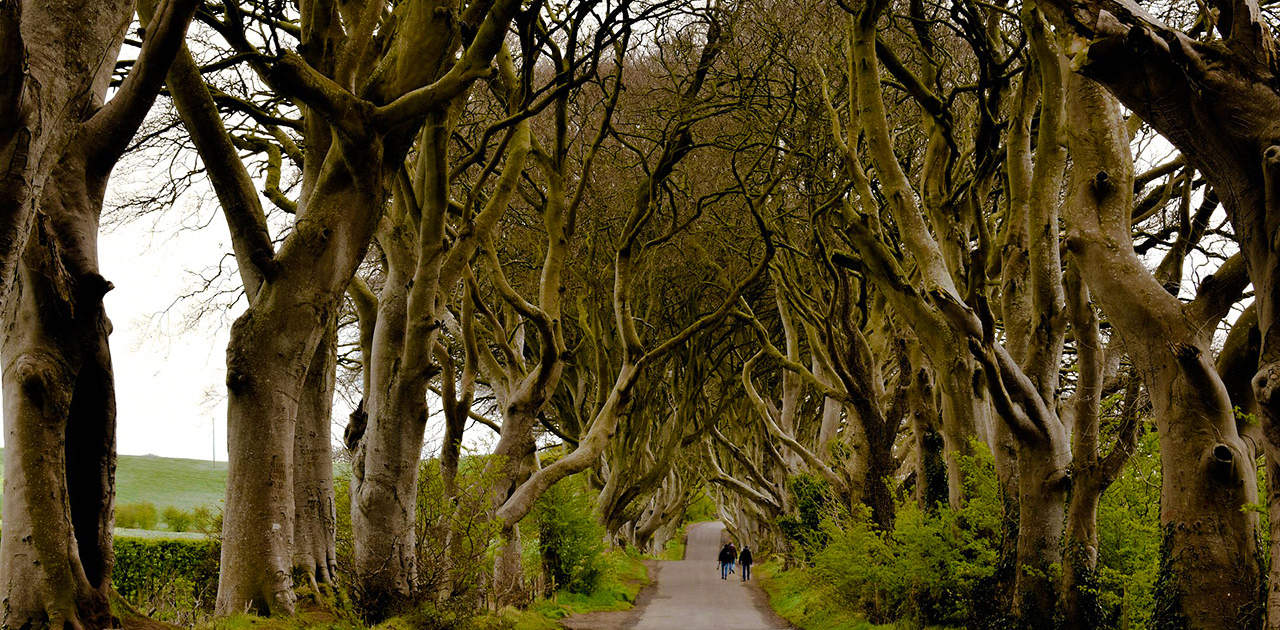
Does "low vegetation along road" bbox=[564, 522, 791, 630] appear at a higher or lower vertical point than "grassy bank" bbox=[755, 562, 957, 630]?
lower

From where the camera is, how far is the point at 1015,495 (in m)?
10.5

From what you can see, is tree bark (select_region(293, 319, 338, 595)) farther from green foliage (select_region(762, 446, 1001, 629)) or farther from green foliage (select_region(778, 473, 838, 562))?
green foliage (select_region(778, 473, 838, 562))

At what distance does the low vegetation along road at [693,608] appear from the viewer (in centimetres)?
1778

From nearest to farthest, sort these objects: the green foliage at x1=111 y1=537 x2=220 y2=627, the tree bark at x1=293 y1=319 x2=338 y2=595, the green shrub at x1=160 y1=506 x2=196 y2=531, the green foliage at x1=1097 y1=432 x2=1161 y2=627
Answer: the green foliage at x1=1097 y1=432 x2=1161 y2=627 < the tree bark at x1=293 y1=319 x2=338 y2=595 < the green foliage at x1=111 y1=537 x2=220 y2=627 < the green shrub at x1=160 y1=506 x2=196 y2=531

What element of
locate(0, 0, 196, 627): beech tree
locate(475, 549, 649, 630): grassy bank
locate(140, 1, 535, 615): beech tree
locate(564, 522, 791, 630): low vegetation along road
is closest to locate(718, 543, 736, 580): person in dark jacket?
locate(564, 522, 791, 630): low vegetation along road

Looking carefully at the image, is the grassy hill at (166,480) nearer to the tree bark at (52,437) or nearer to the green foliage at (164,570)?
the green foliage at (164,570)

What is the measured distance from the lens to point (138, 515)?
26.0 metres

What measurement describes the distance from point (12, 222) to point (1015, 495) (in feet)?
32.4

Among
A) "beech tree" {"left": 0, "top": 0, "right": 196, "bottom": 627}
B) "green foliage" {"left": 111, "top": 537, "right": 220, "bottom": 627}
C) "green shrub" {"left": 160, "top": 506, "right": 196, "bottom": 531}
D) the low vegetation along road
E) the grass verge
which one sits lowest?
the low vegetation along road

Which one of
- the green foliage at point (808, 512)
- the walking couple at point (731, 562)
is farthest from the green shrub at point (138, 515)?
the walking couple at point (731, 562)

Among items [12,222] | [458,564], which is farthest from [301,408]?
[12,222]

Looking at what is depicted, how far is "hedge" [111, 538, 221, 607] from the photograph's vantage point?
1436cm

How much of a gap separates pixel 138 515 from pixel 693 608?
50.8ft

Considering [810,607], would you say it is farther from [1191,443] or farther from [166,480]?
[166,480]
